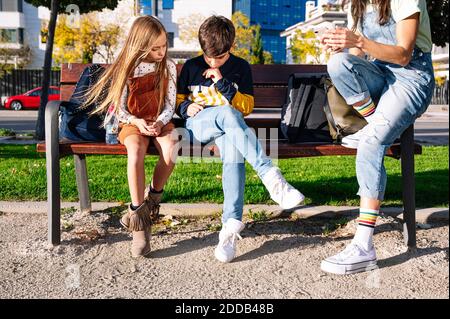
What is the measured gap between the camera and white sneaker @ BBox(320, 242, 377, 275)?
2.89m

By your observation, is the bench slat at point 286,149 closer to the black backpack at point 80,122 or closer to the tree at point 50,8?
the black backpack at point 80,122

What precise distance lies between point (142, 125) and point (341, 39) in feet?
3.85

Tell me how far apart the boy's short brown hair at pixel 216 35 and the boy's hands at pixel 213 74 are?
0.30 ft

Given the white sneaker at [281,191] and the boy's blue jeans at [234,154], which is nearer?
the white sneaker at [281,191]

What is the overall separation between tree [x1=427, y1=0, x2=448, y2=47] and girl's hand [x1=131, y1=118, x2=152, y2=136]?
294 inches

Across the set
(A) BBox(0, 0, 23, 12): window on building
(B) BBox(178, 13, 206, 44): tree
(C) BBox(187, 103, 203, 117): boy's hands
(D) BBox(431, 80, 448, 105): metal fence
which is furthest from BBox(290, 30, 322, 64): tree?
(C) BBox(187, 103, 203, 117): boy's hands

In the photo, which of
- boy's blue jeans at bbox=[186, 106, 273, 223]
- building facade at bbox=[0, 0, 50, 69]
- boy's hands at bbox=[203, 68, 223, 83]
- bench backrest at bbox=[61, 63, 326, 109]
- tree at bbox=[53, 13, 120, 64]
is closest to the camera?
boy's blue jeans at bbox=[186, 106, 273, 223]

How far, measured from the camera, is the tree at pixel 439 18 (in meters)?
9.42

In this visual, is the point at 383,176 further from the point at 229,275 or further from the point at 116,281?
the point at 116,281

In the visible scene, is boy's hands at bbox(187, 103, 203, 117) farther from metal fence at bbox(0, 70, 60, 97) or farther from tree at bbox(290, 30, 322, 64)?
metal fence at bbox(0, 70, 60, 97)

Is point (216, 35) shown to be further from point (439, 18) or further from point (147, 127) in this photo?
point (439, 18)

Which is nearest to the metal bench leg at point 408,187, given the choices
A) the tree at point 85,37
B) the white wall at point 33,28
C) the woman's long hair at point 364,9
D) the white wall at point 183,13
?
the woman's long hair at point 364,9

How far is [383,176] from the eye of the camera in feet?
9.78

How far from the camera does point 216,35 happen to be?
329 cm
